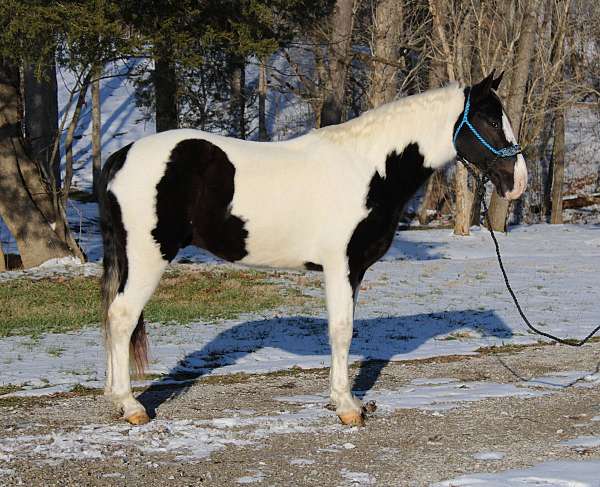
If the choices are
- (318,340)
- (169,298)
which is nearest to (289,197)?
(318,340)

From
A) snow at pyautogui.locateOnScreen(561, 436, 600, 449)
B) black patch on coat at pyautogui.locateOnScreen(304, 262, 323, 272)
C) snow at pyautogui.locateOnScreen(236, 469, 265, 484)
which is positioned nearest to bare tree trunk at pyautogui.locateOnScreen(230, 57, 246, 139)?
black patch on coat at pyautogui.locateOnScreen(304, 262, 323, 272)

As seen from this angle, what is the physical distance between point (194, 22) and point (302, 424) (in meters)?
10.2

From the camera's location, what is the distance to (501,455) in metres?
5.52

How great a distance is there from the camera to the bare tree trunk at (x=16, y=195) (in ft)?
49.3

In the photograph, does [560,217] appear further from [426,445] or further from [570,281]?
[426,445]

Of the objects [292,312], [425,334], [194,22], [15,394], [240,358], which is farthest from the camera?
[194,22]

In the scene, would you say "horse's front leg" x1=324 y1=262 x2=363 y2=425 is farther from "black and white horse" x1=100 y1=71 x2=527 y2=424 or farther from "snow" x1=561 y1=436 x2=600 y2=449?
"snow" x1=561 y1=436 x2=600 y2=449

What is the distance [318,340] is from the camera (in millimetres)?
9891

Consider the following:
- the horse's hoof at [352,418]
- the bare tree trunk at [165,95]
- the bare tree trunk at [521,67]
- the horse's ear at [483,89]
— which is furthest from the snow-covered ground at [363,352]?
the bare tree trunk at [521,67]

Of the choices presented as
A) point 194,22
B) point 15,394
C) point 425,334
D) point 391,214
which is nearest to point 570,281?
point 425,334

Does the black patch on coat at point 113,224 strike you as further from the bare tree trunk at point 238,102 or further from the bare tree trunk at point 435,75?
the bare tree trunk at point 238,102

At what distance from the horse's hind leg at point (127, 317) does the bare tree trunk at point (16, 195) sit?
9.44m

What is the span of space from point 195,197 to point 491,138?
7.13ft

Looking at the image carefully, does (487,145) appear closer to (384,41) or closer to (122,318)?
(122,318)
